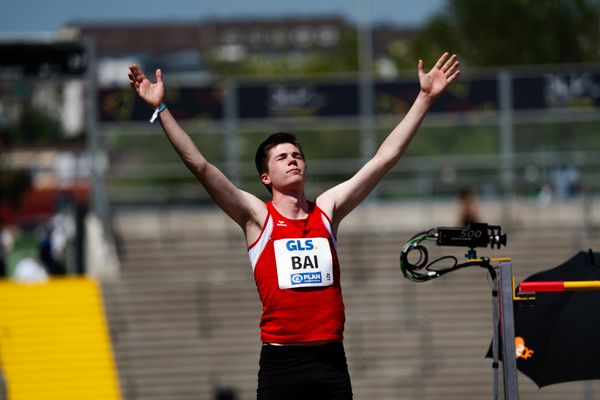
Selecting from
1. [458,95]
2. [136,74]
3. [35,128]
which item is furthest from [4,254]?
[35,128]

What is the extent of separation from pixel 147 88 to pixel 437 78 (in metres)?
1.47

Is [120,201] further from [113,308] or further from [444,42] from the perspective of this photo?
[444,42]

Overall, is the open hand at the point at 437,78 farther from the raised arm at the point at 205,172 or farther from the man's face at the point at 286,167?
the raised arm at the point at 205,172

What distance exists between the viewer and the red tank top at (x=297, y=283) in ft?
18.5

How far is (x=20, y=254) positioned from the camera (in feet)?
79.3

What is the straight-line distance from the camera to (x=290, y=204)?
5.79 meters

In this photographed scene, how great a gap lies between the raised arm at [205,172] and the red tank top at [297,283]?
0.09 metres

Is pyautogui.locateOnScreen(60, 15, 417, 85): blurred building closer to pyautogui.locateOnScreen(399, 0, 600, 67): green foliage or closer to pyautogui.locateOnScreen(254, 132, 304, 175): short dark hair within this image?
pyautogui.locateOnScreen(399, 0, 600, 67): green foliage

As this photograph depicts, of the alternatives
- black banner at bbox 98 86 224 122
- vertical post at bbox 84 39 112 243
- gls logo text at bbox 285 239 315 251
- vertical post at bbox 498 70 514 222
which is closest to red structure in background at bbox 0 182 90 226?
black banner at bbox 98 86 224 122

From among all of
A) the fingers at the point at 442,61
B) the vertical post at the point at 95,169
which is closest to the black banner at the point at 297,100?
the vertical post at the point at 95,169

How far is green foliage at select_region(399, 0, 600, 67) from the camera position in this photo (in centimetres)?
5478

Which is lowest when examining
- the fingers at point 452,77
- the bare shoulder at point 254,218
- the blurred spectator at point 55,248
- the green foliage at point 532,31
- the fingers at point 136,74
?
the blurred spectator at point 55,248

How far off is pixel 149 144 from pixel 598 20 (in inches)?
866

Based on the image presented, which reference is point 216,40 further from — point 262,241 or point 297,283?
point 297,283
